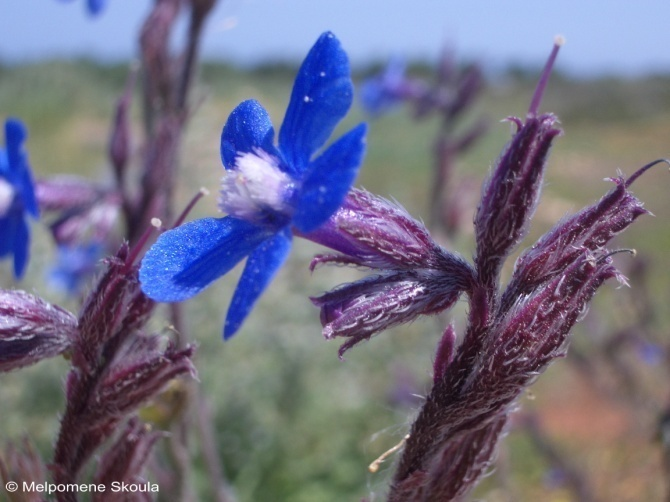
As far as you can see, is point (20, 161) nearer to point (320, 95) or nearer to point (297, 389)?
point (320, 95)

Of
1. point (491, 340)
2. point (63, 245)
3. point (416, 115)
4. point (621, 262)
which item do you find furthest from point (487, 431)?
point (621, 262)

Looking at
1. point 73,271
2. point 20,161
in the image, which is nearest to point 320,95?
point 20,161

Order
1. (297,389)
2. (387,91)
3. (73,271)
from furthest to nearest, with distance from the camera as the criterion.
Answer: (297,389) < (387,91) < (73,271)

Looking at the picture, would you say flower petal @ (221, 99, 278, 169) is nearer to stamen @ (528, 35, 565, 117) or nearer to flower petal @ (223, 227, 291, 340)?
flower petal @ (223, 227, 291, 340)

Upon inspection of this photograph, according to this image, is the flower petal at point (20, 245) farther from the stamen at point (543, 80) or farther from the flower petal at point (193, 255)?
the stamen at point (543, 80)

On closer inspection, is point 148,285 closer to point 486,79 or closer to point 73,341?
point 73,341

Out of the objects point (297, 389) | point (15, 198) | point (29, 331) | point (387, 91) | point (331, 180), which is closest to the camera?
point (331, 180)

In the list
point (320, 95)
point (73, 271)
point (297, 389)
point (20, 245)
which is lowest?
point (297, 389)
